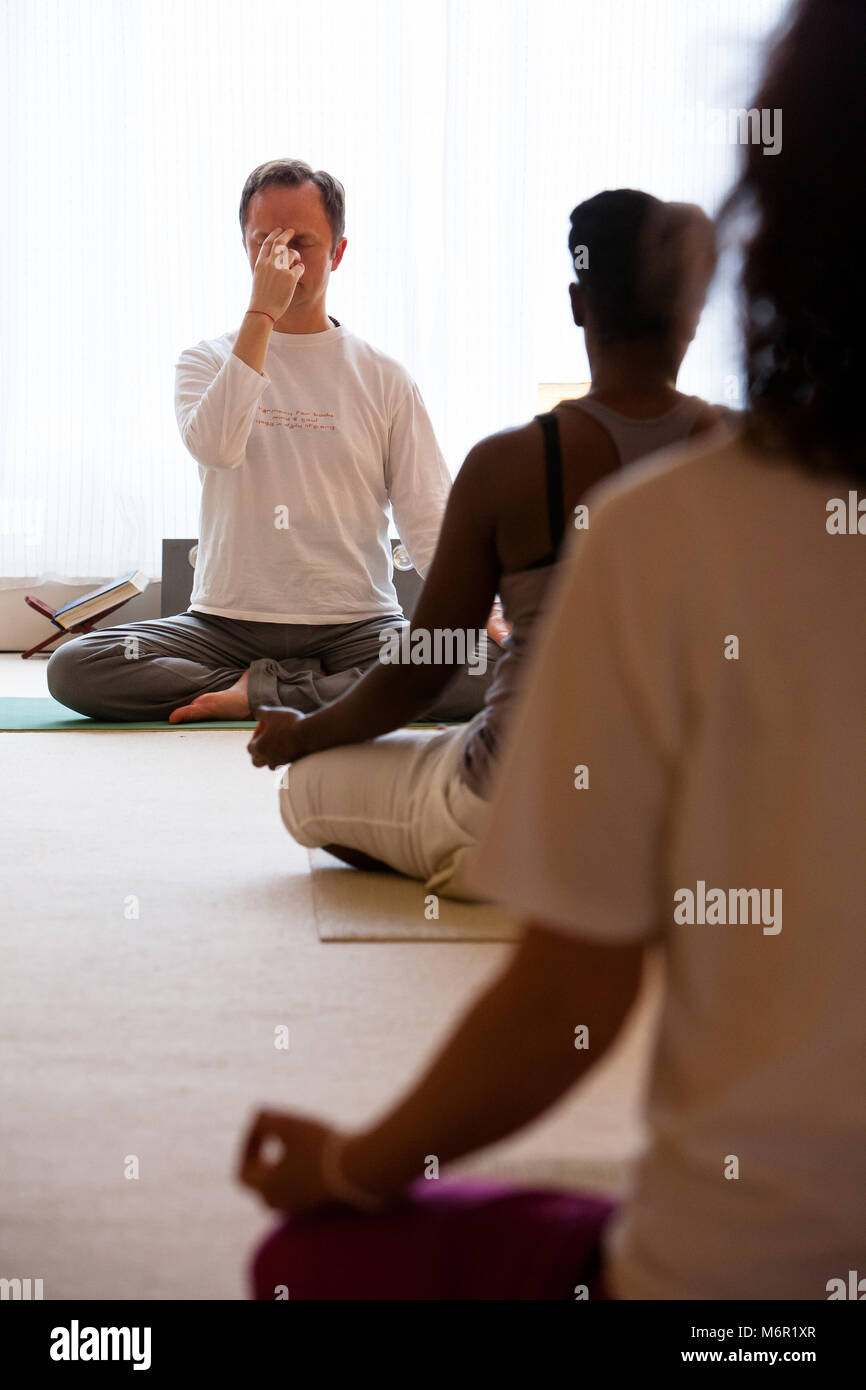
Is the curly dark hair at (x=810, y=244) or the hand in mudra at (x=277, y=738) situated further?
the hand in mudra at (x=277, y=738)

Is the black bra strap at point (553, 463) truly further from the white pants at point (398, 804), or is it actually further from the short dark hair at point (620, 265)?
the white pants at point (398, 804)

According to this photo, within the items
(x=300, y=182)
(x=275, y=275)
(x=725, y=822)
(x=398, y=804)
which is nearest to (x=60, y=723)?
(x=275, y=275)

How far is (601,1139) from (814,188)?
767 mm

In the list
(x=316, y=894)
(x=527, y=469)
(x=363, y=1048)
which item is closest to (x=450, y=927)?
(x=316, y=894)

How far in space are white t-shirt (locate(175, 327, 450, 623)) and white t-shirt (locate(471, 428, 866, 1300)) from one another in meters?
2.45

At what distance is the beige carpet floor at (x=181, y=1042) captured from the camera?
887 mm

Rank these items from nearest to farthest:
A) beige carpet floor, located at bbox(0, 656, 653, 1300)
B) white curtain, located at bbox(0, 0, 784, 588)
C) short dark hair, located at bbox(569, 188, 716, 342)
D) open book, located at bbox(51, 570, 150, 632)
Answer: beige carpet floor, located at bbox(0, 656, 653, 1300)
short dark hair, located at bbox(569, 188, 716, 342)
open book, located at bbox(51, 570, 150, 632)
white curtain, located at bbox(0, 0, 784, 588)

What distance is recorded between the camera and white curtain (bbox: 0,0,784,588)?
450 centimetres

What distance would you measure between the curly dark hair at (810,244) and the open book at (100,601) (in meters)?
3.77

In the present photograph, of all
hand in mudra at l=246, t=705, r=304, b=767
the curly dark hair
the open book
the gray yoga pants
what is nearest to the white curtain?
the open book

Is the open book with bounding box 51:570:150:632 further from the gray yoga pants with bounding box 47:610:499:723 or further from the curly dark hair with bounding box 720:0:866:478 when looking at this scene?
the curly dark hair with bounding box 720:0:866:478

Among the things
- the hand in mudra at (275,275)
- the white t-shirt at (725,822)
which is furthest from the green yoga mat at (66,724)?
the white t-shirt at (725,822)

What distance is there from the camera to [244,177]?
4512mm
